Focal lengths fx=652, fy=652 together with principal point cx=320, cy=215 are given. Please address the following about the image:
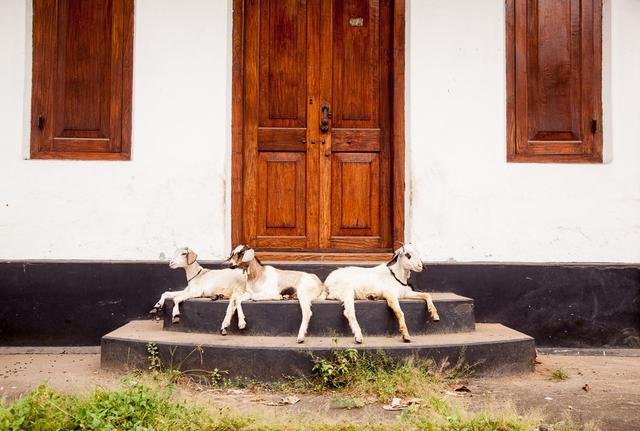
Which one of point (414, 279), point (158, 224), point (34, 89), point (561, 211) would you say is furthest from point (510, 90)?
point (34, 89)

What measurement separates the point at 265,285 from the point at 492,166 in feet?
9.17

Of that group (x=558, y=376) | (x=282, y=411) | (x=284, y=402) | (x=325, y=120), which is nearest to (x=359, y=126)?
(x=325, y=120)

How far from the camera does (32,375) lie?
561 cm

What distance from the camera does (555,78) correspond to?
23.3ft

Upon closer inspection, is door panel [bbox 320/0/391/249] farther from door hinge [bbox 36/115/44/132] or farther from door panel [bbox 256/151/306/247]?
door hinge [bbox 36/115/44/132]

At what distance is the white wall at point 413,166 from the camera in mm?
6797

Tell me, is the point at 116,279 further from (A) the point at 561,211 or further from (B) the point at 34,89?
(A) the point at 561,211

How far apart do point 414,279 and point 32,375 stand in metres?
3.68

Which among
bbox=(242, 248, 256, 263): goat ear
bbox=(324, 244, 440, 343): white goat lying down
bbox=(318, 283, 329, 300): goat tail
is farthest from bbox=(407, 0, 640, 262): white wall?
bbox=(242, 248, 256, 263): goat ear

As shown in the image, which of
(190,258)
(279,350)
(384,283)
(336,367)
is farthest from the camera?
(190,258)

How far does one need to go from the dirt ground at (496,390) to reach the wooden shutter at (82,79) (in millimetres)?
2218

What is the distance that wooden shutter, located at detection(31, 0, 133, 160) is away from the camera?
6.92 metres

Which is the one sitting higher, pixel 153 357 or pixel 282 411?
pixel 153 357

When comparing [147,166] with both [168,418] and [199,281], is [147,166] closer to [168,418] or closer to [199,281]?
[199,281]
